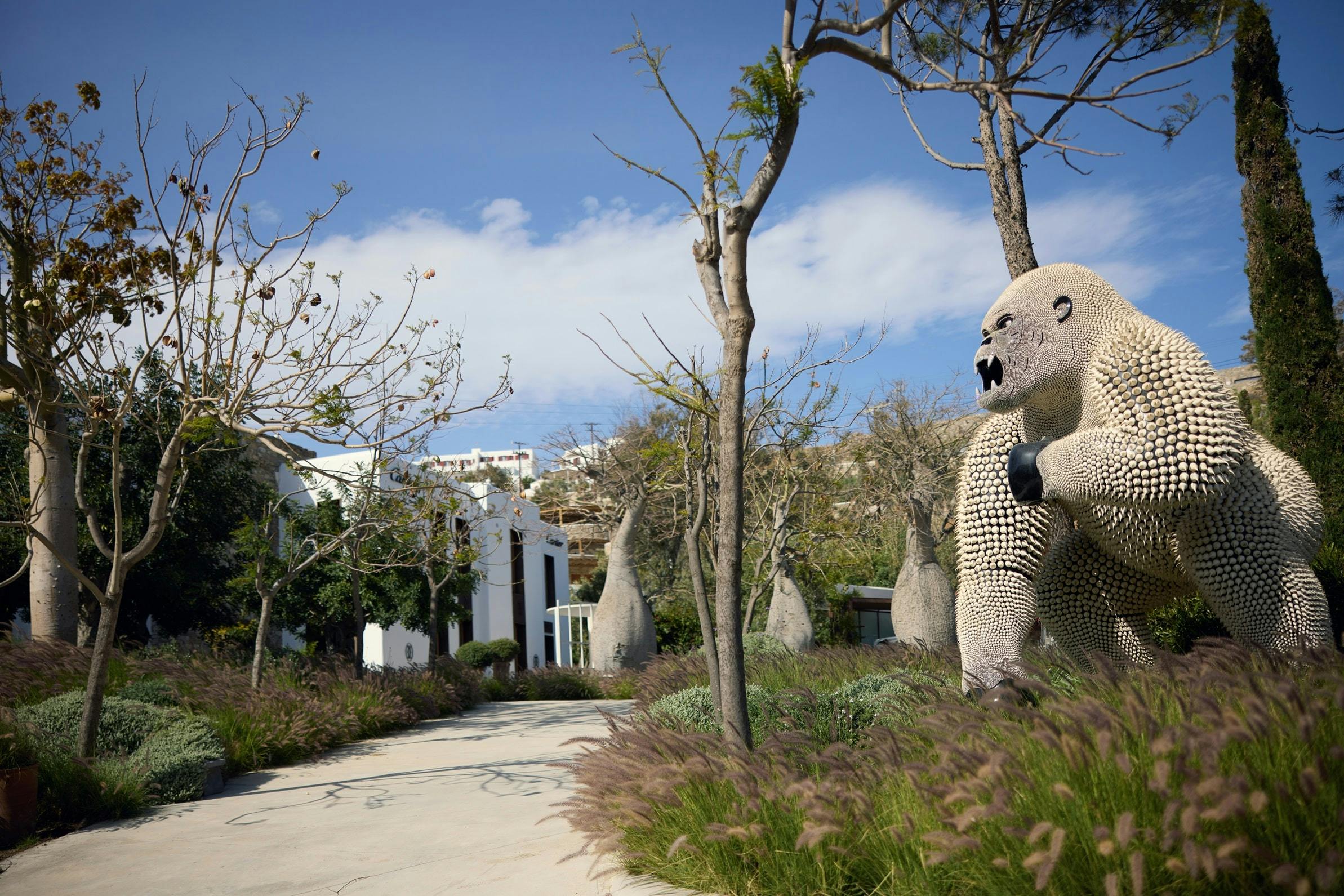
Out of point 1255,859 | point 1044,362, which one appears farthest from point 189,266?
point 1255,859

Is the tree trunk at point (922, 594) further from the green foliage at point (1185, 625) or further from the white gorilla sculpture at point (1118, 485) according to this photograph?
the white gorilla sculpture at point (1118, 485)

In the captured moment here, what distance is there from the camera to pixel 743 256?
5316 mm

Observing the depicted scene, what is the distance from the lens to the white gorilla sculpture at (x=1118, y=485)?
15.0 ft

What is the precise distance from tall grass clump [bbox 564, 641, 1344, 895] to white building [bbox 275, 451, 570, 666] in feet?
58.8

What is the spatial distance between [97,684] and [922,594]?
11064mm

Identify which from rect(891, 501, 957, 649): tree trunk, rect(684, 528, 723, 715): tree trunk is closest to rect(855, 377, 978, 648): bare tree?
rect(891, 501, 957, 649): tree trunk

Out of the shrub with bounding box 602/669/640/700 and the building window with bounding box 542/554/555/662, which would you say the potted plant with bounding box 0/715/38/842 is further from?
the building window with bounding box 542/554/555/662

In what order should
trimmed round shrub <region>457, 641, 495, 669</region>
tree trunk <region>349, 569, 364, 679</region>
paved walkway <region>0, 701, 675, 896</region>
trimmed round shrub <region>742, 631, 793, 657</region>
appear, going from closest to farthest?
paved walkway <region>0, 701, 675, 896</region>
trimmed round shrub <region>742, 631, 793, 657</region>
tree trunk <region>349, 569, 364, 679</region>
trimmed round shrub <region>457, 641, 495, 669</region>

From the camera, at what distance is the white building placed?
22.9 metres

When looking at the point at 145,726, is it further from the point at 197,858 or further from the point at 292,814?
the point at 197,858

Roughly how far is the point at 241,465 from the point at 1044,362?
15505 millimetres

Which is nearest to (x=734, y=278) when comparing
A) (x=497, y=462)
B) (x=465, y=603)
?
(x=465, y=603)

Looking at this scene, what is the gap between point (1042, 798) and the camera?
283 cm

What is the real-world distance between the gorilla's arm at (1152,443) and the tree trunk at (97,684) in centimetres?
674
